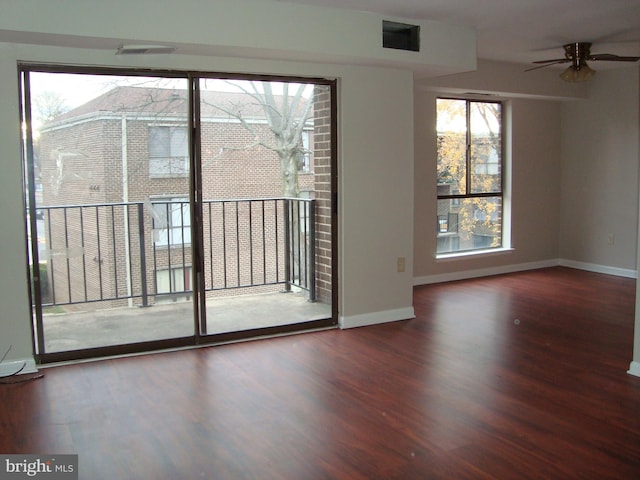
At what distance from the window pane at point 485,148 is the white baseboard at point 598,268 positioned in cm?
141

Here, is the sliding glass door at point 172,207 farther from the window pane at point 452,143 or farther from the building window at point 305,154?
the window pane at point 452,143

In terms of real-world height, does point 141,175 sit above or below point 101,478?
above

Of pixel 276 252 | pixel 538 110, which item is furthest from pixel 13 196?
pixel 538 110

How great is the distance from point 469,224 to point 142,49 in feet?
15.0

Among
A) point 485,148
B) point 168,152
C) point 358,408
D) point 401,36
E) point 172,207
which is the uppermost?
point 401,36

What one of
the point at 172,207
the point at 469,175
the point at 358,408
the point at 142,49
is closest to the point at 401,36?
the point at 142,49

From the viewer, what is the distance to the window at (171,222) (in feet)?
14.2

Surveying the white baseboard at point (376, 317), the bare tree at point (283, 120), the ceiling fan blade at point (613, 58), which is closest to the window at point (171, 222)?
the bare tree at point (283, 120)

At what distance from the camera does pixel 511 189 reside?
7352 millimetres

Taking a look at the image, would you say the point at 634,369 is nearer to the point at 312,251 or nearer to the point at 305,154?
the point at 312,251

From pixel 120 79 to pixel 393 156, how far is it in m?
2.24

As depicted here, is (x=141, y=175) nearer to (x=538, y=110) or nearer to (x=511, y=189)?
(x=511, y=189)

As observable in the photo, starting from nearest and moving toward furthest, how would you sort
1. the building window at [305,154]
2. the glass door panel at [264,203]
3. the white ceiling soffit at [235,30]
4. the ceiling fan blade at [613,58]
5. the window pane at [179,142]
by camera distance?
the white ceiling soffit at [235,30]
the window pane at [179,142]
the glass door panel at [264,203]
the building window at [305,154]
the ceiling fan blade at [613,58]

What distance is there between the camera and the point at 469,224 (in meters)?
7.18
